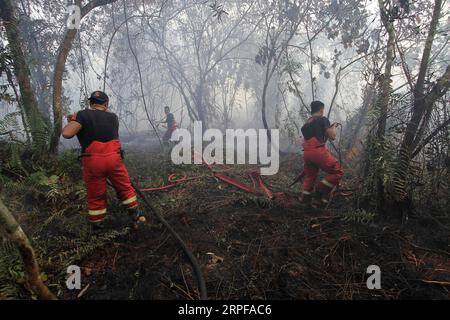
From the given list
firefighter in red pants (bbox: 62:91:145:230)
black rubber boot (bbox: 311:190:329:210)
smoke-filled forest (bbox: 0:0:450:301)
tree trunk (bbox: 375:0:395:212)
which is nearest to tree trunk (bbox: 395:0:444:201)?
smoke-filled forest (bbox: 0:0:450:301)

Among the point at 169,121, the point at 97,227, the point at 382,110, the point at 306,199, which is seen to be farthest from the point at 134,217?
the point at 169,121

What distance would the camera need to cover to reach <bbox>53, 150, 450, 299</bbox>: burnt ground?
264 centimetres

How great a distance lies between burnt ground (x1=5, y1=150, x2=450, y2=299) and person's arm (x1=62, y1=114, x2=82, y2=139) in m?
1.11

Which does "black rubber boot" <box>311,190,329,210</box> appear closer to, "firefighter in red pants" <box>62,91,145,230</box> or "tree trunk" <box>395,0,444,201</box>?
"tree trunk" <box>395,0,444,201</box>

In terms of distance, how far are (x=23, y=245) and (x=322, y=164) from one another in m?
3.99

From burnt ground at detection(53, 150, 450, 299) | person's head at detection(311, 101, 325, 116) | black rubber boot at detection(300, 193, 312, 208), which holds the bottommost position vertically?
burnt ground at detection(53, 150, 450, 299)

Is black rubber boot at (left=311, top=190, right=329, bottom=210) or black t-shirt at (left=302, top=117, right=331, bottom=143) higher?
black t-shirt at (left=302, top=117, right=331, bottom=143)

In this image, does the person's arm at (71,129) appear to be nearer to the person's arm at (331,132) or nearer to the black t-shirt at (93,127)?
the black t-shirt at (93,127)

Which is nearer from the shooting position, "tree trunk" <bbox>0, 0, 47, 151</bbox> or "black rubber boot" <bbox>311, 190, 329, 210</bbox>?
"black rubber boot" <bbox>311, 190, 329, 210</bbox>

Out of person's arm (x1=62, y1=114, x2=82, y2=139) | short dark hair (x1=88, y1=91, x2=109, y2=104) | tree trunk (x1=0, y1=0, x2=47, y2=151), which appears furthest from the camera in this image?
tree trunk (x1=0, y1=0, x2=47, y2=151)

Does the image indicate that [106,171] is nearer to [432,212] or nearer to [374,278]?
[374,278]

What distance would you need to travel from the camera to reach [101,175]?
11.3 feet
